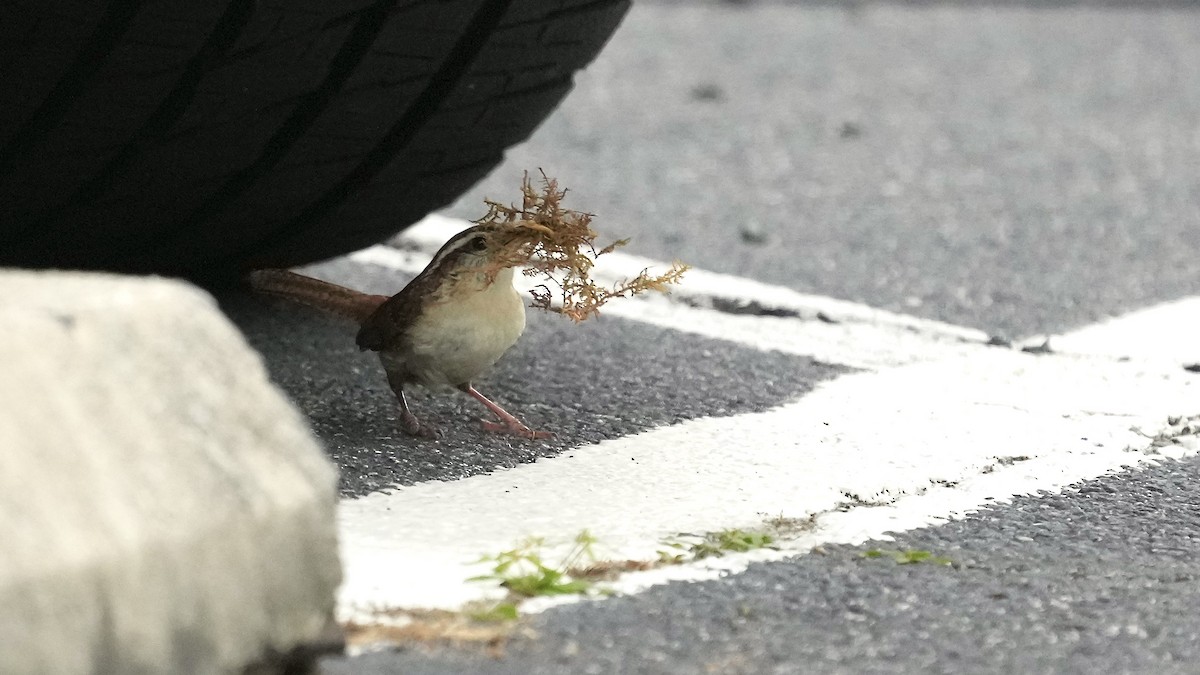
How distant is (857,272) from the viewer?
15.1 feet

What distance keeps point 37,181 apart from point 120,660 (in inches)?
65.5

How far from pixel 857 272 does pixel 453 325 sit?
1.81m

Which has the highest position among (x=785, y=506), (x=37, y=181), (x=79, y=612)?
(x=37, y=181)

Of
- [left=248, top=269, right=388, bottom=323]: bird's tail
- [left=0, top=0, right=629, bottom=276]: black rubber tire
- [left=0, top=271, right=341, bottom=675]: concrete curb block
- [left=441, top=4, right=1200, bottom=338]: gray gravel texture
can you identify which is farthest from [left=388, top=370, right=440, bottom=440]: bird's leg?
[left=441, top=4, right=1200, bottom=338]: gray gravel texture

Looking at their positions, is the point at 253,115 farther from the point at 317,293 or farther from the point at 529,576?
the point at 529,576

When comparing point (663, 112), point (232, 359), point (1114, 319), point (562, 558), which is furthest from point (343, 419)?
point (663, 112)

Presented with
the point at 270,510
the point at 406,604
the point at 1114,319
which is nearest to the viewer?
the point at 270,510

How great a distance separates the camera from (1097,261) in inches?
185

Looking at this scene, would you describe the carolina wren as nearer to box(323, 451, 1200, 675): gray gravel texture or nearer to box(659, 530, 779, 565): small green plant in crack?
box(659, 530, 779, 565): small green plant in crack

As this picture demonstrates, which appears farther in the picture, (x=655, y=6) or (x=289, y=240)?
(x=655, y=6)

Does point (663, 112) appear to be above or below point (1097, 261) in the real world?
above

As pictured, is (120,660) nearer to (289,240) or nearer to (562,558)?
(562,558)

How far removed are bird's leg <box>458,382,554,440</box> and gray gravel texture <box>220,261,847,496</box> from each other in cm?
2

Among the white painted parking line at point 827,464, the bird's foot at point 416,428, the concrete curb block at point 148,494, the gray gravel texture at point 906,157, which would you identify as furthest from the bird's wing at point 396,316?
the gray gravel texture at point 906,157
